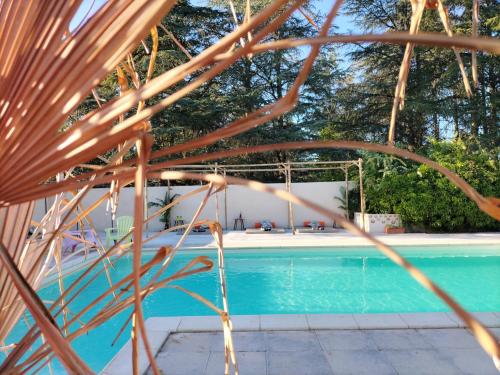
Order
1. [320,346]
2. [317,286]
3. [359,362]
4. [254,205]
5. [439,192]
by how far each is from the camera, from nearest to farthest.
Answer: [359,362] < [320,346] < [317,286] < [439,192] < [254,205]

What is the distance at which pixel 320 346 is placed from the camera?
3.51 metres

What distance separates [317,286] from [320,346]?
386 cm

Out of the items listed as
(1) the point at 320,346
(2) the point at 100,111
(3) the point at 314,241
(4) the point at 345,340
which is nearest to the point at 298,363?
(1) the point at 320,346

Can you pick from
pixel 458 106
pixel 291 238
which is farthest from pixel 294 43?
pixel 458 106

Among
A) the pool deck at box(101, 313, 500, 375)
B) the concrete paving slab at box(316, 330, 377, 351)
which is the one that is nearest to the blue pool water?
the pool deck at box(101, 313, 500, 375)

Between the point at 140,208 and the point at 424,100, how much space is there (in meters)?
17.7

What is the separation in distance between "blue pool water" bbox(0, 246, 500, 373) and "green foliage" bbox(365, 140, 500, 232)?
2817 mm

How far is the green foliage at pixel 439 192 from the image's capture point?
12.4m

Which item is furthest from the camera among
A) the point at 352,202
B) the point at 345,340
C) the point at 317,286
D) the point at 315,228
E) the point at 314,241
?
the point at 352,202

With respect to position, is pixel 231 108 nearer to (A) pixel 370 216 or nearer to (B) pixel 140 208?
(A) pixel 370 216

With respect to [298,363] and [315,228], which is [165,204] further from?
[298,363]

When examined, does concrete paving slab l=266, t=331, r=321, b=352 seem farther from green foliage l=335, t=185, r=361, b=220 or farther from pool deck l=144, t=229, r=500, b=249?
green foliage l=335, t=185, r=361, b=220

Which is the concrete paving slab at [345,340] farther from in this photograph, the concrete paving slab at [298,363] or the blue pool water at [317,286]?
the blue pool water at [317,286]

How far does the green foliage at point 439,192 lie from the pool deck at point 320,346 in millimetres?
A: 8902
